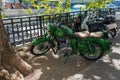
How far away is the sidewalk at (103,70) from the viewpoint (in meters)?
4.31

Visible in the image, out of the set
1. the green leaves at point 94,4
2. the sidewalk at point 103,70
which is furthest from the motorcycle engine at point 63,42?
the green leaves at point 94,4

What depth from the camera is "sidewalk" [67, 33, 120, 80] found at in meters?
4.31

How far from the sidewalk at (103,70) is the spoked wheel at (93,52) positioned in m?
0.17

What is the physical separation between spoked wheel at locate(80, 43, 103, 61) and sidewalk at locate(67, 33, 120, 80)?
0.56ft

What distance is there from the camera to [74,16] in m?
8.58

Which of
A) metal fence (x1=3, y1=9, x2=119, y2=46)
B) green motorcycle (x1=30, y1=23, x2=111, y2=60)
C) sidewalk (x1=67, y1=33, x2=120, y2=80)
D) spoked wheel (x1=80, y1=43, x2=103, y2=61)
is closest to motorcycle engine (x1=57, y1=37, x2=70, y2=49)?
green motorcycle (x1=30, y1=23, x2=111, y2=60)

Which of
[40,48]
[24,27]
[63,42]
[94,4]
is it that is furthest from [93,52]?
[94,4]

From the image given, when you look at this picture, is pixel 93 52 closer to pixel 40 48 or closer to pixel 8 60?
pixel 40 48

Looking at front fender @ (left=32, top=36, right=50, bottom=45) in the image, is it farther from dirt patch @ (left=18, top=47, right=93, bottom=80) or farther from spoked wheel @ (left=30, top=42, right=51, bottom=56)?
dirt patch @ (left=18, top=47, right=93, bottom=80)

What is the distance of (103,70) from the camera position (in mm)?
4715

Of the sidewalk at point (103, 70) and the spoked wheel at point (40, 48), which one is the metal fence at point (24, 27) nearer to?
the spoked wheel at point (40, 48)

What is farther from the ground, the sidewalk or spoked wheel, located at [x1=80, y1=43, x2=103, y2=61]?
spoked wheel, located at [x1=80, y1=43, x2=103, y2=61]

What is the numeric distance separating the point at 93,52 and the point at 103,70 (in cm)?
70

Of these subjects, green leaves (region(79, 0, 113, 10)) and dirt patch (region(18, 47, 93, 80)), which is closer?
dirt patch (region(18, 47, 93, 80))
